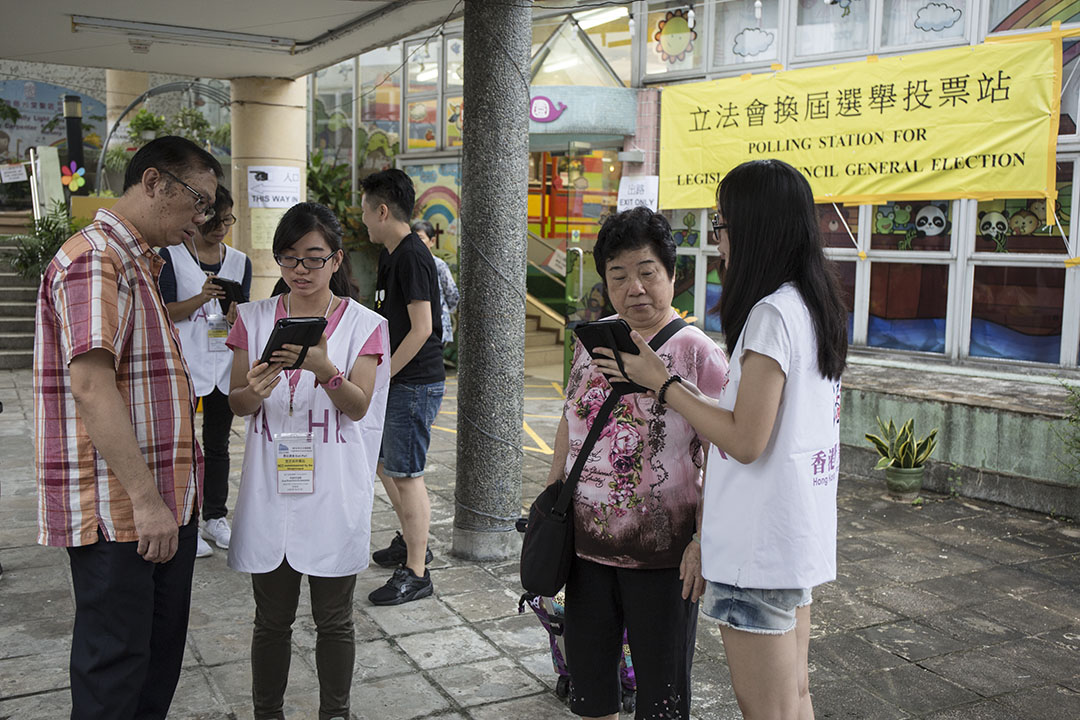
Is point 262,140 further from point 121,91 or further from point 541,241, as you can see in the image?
point 121,91

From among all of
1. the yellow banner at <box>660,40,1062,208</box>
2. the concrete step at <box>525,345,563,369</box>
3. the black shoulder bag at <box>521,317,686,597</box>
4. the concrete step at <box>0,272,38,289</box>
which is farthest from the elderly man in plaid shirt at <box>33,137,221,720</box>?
the concrete step at <box>0,272,38,289</box>

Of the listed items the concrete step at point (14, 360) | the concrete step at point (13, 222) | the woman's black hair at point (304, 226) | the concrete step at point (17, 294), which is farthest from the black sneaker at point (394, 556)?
the concrete step at point (13, 222)

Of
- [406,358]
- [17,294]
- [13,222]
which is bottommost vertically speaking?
[17,294]

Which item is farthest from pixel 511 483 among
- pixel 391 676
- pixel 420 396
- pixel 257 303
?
pixel 257 303

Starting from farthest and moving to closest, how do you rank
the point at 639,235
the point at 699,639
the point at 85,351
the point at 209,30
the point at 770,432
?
the point at 209,30, the point at 699,639, the point at 639,235, the point at 85,351, the point at 770,432

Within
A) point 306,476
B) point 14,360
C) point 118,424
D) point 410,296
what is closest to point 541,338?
point 14,360

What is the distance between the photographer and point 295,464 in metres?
2.95

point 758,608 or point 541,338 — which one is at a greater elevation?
point 758,608

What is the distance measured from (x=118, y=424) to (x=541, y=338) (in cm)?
1176

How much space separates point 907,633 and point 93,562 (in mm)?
3458

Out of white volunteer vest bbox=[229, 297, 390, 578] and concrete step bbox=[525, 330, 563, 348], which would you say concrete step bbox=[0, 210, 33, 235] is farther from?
white volunteer vest bbox=[229, 297, 390, 578]

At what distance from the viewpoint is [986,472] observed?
6641 millimetres

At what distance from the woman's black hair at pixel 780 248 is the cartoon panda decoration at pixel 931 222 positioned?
21.6ft

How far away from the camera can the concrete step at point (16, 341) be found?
1268 centimetres
